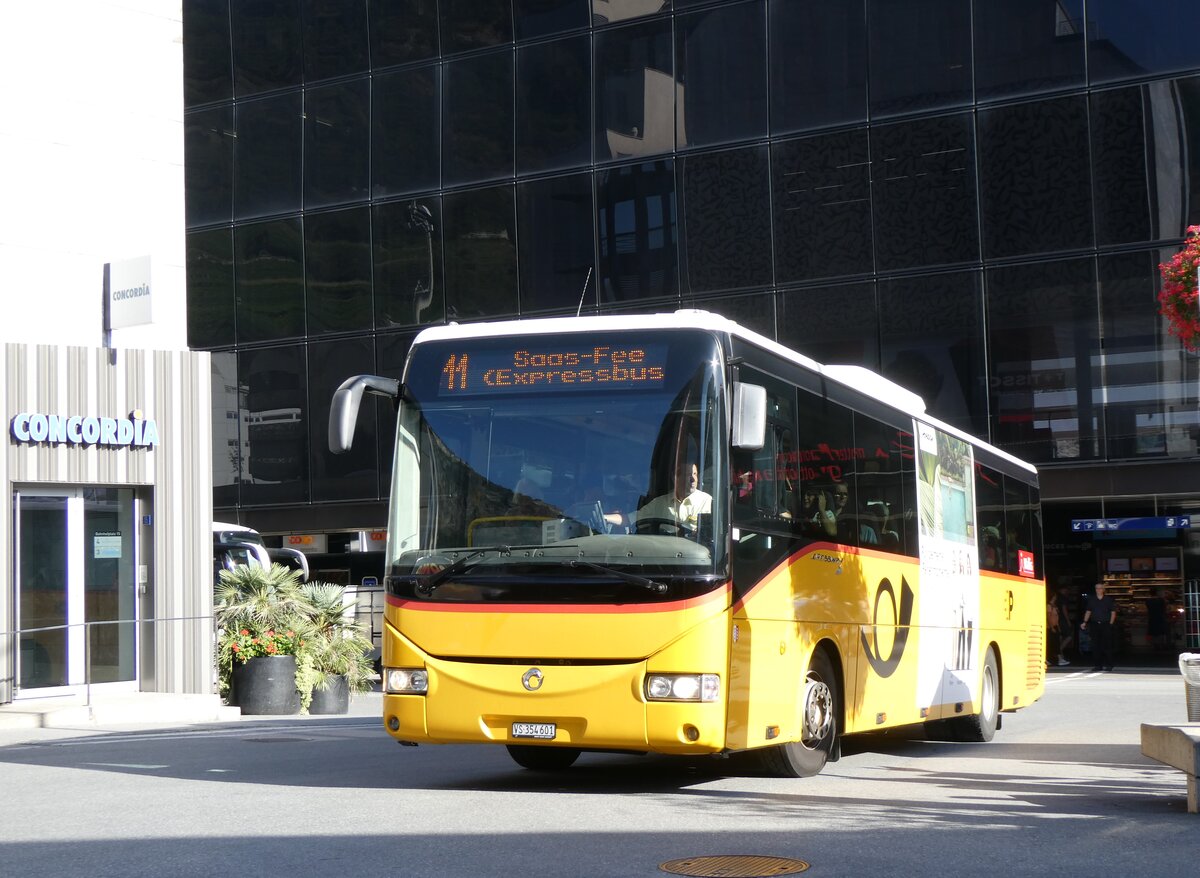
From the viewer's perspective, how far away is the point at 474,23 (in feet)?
120

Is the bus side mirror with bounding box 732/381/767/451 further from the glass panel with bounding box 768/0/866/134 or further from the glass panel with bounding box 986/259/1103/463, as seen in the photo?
the glass panel with bounding box 768/0/866/134

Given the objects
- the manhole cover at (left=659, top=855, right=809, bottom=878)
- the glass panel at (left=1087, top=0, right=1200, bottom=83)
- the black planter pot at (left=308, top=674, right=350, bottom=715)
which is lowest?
the black planter pot at (left=308, top=674, right=350, bottom=715)

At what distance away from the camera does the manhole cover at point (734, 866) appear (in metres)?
7.60

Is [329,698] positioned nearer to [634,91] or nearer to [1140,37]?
[634,91]

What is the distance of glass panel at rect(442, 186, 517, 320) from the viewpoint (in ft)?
118

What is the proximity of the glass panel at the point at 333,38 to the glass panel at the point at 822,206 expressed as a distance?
36.8ft

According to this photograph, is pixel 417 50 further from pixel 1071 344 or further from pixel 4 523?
pixel 4 523

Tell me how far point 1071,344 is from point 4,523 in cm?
→ 1927

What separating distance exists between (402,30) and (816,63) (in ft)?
34.5

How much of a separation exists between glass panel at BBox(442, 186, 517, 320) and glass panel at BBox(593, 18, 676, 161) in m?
2.81

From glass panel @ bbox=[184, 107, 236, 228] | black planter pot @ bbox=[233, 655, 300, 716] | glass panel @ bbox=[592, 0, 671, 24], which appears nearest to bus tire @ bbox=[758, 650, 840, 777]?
black planter pot @ bbox=[233, 655, 300, 716]

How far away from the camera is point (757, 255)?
33031mm

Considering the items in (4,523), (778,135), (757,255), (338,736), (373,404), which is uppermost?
(778,135)

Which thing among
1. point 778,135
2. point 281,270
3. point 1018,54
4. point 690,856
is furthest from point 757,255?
point 690,856
